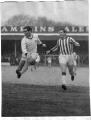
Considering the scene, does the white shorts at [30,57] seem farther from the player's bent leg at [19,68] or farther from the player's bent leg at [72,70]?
the player's bent leg at [72,70]

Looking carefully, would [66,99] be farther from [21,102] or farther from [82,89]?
[21,102]

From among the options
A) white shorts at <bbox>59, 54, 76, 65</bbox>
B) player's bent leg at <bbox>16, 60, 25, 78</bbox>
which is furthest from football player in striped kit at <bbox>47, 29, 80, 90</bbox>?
player's bent leg at <bbox>16, 60, 25, 78</bbox>

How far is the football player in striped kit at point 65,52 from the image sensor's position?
149 cm

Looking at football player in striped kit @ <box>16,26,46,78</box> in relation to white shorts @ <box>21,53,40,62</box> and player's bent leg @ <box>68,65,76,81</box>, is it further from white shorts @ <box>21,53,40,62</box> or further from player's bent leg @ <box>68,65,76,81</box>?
player's bent leg @ <box>68,65,76,81</box>

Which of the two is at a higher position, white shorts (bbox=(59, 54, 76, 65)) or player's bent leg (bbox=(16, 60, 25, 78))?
white shorts (bbox=(59, 54, 76, 65))

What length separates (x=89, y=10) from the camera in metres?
1.48

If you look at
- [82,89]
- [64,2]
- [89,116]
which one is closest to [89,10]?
[64,2]

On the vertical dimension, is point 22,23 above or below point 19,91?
above

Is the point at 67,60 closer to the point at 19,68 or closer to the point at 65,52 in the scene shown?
the point at 65,52

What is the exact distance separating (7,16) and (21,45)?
0.17 m

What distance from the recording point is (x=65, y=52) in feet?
4.92

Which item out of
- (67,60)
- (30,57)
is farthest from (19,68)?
(67,60)

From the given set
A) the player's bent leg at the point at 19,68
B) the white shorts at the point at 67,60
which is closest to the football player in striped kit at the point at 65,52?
the white shorts at the point at 67,60

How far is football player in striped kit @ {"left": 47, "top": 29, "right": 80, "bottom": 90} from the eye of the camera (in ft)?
4.89
